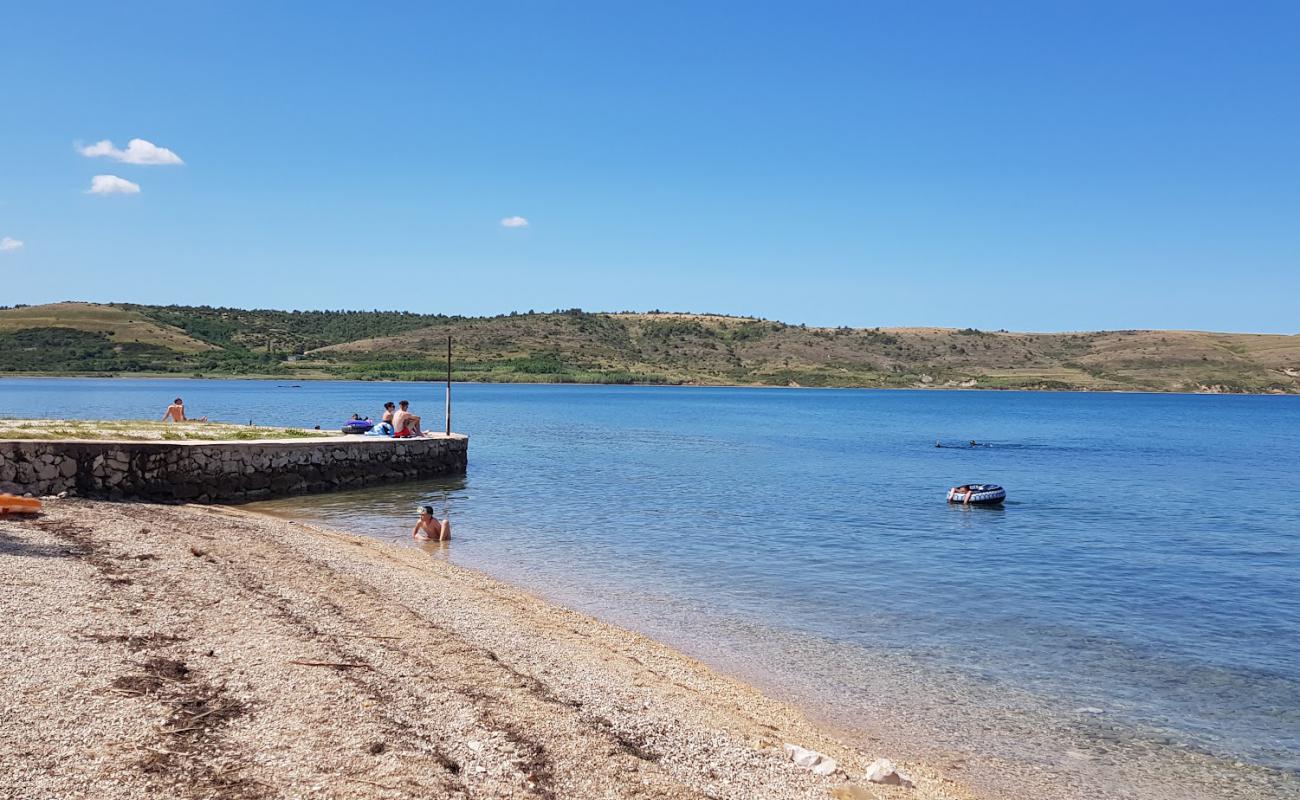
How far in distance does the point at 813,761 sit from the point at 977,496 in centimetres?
2424

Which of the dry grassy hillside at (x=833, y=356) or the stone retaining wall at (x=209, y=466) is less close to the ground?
the dry grassy hillside at (x=833, y=356)

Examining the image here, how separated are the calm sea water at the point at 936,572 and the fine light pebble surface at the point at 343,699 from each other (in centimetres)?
224

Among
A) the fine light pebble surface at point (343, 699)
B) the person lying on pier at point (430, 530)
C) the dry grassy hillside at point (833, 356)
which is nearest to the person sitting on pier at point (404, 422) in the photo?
the person lying on pier at point (430, 530)

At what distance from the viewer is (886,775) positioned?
7863 millimetres

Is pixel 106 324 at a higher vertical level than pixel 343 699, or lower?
higher

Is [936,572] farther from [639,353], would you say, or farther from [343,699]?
[639,353]

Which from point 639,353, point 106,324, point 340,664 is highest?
point 106,324

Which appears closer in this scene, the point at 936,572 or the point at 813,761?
the point at 813,761

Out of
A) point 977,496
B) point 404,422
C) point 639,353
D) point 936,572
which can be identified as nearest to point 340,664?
point 936,572

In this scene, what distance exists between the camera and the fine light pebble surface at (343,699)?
631 cm

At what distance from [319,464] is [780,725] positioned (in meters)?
21.4

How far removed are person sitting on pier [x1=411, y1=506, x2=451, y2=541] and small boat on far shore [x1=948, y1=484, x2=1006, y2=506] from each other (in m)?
17.4

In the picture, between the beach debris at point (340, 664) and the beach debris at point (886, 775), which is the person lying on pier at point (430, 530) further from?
the beach debris at point (886, 775)

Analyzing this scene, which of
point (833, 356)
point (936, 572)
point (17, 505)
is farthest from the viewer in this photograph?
point (833, 356)
